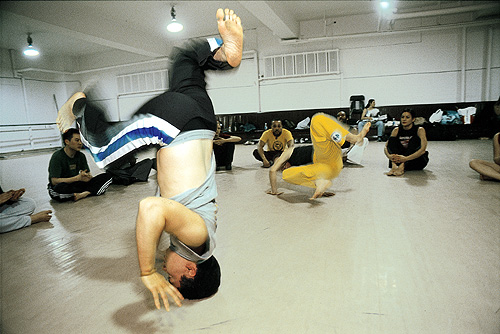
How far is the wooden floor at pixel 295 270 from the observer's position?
54.3 inches

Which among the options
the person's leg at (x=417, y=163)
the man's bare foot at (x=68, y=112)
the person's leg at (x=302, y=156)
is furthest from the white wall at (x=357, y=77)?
the man's bare foot at (x=68, y=112)

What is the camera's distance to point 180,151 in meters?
1.25

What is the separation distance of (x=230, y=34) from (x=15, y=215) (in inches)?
99.6

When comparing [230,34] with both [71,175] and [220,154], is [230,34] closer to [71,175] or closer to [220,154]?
[71,175]

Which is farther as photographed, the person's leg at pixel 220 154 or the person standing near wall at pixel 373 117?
the person standing near wall at pixel 373 117

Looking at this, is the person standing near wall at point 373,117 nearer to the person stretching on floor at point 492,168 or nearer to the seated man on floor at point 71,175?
the person stretching on floor at point 492,168

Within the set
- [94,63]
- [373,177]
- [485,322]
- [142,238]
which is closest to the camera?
[142,238]

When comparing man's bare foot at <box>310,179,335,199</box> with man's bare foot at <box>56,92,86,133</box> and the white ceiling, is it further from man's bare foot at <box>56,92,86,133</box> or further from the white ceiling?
the white ceiling

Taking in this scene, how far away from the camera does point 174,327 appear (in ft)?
4.45

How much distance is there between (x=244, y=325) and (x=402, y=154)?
4.08 meters

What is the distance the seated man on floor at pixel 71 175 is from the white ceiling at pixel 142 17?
13.3 ft

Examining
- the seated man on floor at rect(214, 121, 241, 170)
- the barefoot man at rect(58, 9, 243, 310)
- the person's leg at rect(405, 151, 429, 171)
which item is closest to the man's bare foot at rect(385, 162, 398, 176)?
the person's leg at rect(405, 151, 429, 171)

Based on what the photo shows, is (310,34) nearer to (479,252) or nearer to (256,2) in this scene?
(256,2)

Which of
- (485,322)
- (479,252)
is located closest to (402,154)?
(479,252)
